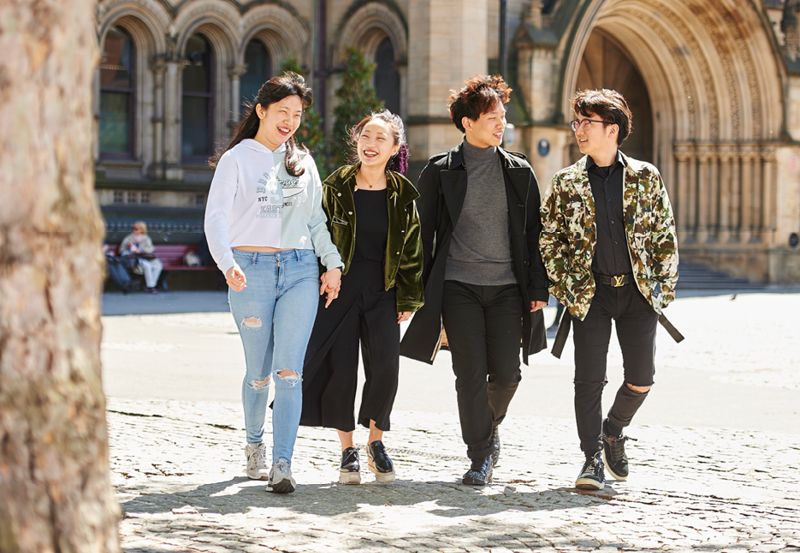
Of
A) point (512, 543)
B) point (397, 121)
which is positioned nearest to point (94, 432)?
point (512, 543)

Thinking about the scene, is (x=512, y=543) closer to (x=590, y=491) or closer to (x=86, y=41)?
(x=590, y=491)

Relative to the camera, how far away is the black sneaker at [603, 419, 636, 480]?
5082mm

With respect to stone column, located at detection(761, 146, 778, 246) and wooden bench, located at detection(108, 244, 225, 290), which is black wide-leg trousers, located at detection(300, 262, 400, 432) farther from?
stone column, located at detection(761, 146, 778, 246)

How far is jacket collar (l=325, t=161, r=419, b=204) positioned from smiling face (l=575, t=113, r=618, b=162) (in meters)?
0.83

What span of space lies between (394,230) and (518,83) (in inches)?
636

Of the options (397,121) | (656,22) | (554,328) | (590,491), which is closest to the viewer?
(590,491)

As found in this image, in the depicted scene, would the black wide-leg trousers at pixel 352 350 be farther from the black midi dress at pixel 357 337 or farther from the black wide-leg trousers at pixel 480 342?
the black wide-leg trousers at pixel 480 342

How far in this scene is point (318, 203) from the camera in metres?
4.94

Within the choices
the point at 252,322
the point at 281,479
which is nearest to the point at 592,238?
the point at 252,322

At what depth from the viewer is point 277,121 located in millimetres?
4875

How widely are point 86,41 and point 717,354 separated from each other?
969 centimetres

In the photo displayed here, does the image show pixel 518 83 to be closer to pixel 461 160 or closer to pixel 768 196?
pixel 768 196

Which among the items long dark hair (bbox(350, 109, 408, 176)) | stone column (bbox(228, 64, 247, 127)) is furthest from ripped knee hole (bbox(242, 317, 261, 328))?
stone column (bbox(228, 64, 247, 127))

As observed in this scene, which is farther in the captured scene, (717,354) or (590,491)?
(717,354)
